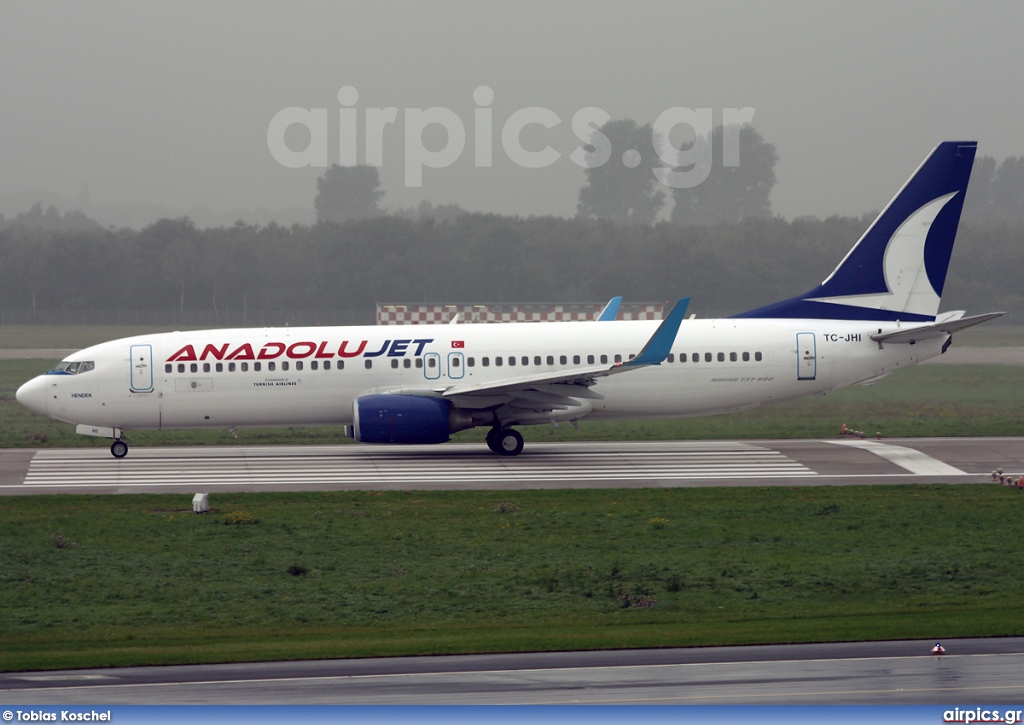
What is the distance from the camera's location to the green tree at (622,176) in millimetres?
110312

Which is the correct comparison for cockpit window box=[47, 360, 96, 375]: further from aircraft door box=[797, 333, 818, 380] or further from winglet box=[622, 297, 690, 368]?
aircraft door box=[797, 333, 818, 380]

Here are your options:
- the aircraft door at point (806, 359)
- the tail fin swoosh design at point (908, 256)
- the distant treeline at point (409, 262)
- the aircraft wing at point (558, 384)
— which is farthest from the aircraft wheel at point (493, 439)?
the distant treeline at point (409, 262)

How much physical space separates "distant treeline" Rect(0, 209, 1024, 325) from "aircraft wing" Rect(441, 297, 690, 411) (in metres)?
48.1

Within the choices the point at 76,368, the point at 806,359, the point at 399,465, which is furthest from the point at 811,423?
the point at 76,368

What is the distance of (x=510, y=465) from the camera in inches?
1212

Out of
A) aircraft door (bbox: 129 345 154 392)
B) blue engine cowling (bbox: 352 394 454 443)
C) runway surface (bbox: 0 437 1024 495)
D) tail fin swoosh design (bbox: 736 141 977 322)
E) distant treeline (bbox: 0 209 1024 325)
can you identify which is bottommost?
runway surface (bbox: 0 437 1024 495)

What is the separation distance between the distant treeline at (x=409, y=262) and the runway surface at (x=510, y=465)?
150ft

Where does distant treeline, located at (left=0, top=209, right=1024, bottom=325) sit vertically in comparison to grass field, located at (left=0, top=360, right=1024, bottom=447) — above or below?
above

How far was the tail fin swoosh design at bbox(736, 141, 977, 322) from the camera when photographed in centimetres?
3344

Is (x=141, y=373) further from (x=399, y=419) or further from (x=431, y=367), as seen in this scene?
(x=431, y=367)

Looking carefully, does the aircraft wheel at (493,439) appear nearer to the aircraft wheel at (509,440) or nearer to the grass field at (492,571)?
the aircraft wheel at (509,440)

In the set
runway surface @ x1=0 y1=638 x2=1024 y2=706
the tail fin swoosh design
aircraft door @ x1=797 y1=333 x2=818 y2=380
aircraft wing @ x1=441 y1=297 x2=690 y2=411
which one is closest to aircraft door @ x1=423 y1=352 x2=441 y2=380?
aircraft wing @ x1=441 y1=297 x2=690 y2=411

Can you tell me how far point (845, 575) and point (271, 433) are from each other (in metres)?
23.6

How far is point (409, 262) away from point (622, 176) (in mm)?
32343
